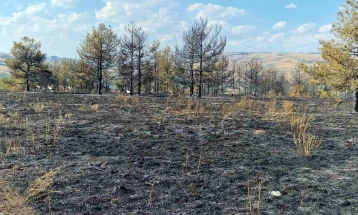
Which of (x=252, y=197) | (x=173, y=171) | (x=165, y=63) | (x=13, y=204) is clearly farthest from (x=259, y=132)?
(x=165, y=63)

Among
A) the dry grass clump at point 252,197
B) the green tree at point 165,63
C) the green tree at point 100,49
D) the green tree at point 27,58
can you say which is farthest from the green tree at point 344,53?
the green tree at point 27,58

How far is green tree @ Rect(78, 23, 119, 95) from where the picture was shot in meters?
28.4

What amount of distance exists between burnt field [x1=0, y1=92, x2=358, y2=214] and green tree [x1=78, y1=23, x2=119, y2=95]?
Answer: 21.9 m

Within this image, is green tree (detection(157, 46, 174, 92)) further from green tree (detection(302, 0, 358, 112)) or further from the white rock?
the white rock

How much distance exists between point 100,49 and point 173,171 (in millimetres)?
26707

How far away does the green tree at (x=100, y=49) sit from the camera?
28.4m

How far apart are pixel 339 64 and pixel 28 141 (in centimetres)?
1268

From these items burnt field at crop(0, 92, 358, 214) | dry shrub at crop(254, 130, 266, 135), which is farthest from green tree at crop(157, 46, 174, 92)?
burnt field at crop(0, 92, 358, 214)

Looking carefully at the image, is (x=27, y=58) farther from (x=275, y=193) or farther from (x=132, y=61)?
(x=275, y=193)

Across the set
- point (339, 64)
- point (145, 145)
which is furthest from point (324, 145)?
point (339, 64)

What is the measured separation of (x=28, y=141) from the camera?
6.15m

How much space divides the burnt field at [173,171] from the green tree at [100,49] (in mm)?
21874

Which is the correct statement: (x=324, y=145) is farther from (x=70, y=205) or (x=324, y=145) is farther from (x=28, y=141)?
(x=28, y=141)

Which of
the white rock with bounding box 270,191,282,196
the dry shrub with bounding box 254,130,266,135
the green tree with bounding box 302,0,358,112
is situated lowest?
the white rock with bounding box 270,191,282,196
